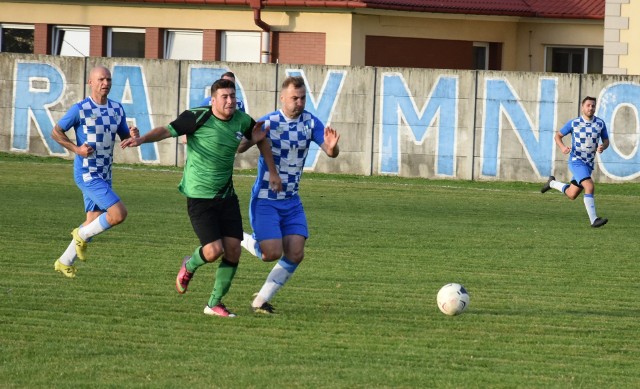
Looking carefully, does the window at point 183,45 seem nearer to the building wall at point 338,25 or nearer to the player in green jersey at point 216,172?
the building wall at point 338,25

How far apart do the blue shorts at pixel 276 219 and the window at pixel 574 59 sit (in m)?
29.0

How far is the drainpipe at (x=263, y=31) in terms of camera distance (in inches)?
1363

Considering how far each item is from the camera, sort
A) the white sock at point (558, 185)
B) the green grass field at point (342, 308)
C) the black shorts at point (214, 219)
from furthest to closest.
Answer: the white sock at point (558, 185) < the black shorts at point (214, 219) < the green grass field at point (342, 308)

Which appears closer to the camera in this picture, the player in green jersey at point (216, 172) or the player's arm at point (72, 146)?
the player in green jersey at point (216, 172)

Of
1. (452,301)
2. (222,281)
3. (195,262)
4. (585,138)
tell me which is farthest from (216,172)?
(585,138)

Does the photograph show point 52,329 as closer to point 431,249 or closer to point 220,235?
point 220,235

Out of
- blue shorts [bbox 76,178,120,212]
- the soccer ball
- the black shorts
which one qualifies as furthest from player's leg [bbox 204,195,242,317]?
blue shorts [bbox 76,178,120,212]

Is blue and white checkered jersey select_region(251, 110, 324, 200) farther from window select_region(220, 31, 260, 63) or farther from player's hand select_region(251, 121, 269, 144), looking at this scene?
window select_region(220, 31, 260, 63)

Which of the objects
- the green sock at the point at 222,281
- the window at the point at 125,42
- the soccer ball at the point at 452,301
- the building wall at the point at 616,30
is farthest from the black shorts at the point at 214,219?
the window at the point at 125,42

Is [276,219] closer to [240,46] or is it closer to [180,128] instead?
[180,128]

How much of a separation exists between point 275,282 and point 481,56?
29.0m

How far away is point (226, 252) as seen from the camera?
35.1 ft

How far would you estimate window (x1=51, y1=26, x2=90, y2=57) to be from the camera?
1490 inches

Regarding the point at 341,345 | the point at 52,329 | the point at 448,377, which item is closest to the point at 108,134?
the point at 52,329
